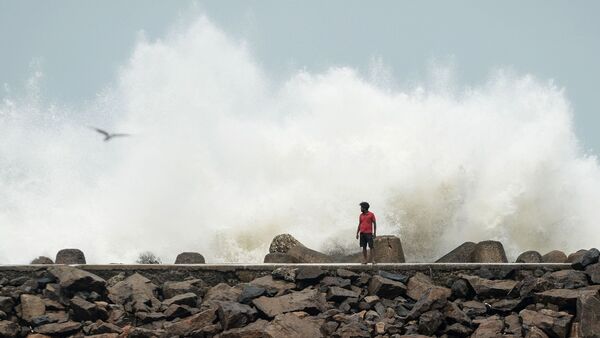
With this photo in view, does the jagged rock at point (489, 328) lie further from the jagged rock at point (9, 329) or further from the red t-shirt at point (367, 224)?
the jagged rock at point (9, 329)

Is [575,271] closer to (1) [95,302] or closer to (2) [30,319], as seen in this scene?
(1) [95,302]

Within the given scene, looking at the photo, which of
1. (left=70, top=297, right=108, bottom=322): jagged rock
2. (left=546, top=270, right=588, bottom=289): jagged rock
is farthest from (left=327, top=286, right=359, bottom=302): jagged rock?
(left=70, top=297, right=108, bottom=322): jagged rock

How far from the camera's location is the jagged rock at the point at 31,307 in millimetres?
9641

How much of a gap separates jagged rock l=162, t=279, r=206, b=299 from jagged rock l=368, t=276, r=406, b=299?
2.60 m

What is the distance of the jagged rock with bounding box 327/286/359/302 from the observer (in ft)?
32.1

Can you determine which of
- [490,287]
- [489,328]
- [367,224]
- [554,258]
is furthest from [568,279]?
[554,258]

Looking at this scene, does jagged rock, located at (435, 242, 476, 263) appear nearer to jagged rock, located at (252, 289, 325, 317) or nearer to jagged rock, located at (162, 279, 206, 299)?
jagged rock, located at (252, 289, 325, 317)

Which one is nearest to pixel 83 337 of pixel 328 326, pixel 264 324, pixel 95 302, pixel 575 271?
pixel 95 302

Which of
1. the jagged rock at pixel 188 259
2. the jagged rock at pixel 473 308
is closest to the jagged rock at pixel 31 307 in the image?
the jagged rock at pixel 188 259

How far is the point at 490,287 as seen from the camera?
9797mm

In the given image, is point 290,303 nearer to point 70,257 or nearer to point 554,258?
point 70,257

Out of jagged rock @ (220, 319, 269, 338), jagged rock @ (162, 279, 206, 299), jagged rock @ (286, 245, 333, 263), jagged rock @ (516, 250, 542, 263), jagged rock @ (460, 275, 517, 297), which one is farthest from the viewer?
jagged rock @ (286, 245, 333, 263)

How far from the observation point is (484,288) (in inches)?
386

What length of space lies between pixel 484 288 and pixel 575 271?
1.36m
